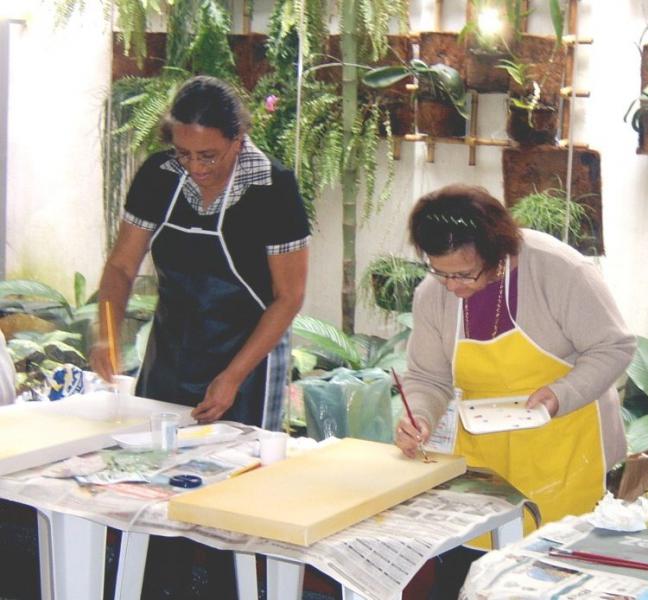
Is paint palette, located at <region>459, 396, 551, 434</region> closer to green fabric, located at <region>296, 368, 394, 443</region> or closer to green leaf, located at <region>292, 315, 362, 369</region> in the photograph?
green fabric, located at <region>296, 368, 394, 443</region>

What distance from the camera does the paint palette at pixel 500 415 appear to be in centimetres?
256

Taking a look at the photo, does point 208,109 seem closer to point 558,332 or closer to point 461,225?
point 461,225

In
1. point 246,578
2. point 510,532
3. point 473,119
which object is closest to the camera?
point 510,532

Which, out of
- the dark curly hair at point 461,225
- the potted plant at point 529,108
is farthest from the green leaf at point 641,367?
the dark curly hair at point 461,225

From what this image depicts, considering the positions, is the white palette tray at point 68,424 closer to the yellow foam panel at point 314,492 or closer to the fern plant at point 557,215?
the yellow foam panel at point 314,492

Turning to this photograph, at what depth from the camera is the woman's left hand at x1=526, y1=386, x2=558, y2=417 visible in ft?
8.64

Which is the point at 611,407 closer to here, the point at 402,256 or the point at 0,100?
the point at 402,256

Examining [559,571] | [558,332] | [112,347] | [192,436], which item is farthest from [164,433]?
[559,571]

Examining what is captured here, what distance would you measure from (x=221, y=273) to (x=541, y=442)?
3.08 feet

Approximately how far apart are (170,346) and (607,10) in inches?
85.1

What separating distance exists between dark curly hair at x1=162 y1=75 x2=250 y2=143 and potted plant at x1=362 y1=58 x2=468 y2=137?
5.08 ft

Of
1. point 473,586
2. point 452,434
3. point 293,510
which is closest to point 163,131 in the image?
point 452,434

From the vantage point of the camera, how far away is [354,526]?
2170mm

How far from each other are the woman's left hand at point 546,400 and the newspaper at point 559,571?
1.79 ft
